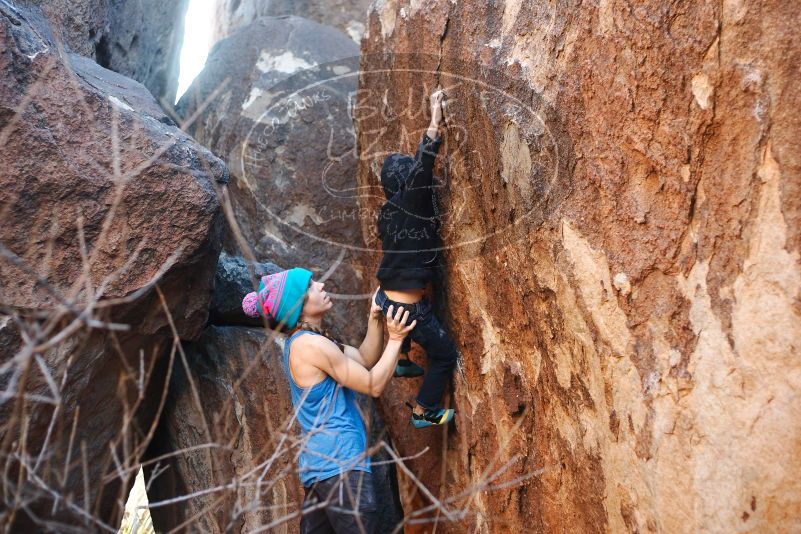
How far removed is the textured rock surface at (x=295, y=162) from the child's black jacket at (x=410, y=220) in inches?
33.2

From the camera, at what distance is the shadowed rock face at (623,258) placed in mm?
2123

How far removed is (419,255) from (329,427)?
2.71ft

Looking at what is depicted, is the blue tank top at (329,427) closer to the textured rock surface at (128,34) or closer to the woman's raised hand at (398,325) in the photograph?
the woman's raised hand at (398,325)

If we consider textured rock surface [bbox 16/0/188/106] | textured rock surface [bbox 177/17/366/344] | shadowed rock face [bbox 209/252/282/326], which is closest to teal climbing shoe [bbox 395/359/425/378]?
textured rock surface [bbox 177/17/366/344]

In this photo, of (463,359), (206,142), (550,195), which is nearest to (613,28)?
(550,195)

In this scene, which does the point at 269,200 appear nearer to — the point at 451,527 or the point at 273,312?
the point at 273,312

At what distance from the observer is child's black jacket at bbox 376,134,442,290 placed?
122 inches

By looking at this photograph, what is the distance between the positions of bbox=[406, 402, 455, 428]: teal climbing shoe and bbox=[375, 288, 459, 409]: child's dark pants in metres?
0.03

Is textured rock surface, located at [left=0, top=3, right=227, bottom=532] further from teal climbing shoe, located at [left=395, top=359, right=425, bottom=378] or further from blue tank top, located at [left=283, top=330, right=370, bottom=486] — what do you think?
teal climbing shoe, located at [left=395, top=359, right=425, bottom=378]

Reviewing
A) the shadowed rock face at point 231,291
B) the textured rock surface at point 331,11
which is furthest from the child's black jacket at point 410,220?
the textured rock surface at point 331,11

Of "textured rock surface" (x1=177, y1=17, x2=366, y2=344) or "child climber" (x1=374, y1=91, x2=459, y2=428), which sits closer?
"child climber" (x1=374, y1=91, x2=459, y2=428)

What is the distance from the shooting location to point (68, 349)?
9.55ft

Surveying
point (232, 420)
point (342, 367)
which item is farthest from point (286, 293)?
point (232, 420)

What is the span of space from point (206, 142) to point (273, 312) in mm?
1985
